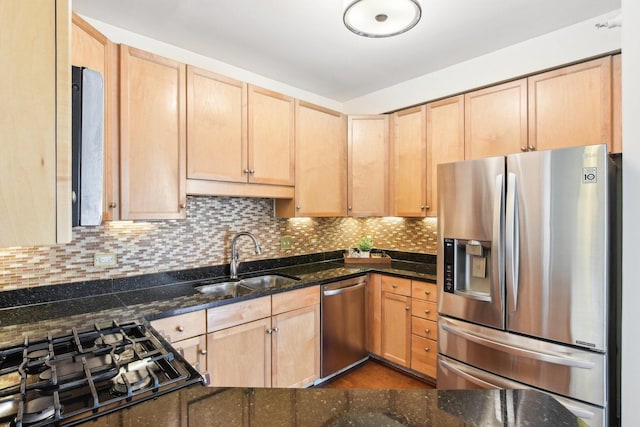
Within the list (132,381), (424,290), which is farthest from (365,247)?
(132,381)

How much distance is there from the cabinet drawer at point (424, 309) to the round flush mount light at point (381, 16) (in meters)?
1.88

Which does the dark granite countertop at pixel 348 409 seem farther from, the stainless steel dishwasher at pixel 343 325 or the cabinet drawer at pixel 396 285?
the cabinet drawer at pixel 396 285

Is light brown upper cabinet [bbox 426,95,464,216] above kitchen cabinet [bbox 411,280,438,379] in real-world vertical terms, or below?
above

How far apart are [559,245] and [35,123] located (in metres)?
2.01

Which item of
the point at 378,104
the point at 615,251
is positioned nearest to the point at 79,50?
the point at 378,104

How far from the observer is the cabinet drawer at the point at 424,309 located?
2.44 metres

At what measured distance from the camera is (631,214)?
58.3 inches

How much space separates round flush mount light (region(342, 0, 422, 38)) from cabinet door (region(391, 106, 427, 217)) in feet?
4.18

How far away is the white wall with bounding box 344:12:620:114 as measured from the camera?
1987 mm

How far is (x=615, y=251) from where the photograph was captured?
172 centimetres

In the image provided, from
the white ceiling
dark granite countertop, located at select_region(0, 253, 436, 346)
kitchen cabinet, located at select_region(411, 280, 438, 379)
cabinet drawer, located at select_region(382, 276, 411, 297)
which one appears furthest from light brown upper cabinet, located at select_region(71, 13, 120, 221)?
kitchen cabinet, located at select_region(411, 280, 438, 379)

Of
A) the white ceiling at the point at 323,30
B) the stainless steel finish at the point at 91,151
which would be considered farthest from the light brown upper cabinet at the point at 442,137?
the stainless steel finish at the point at 91,151

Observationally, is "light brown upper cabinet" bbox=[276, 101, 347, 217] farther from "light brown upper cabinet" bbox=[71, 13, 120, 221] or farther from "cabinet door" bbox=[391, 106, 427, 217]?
"light brown upper cabinet" bbox=[71, 13, 120, 221]

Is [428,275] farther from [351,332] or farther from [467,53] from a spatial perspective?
[467,53]
